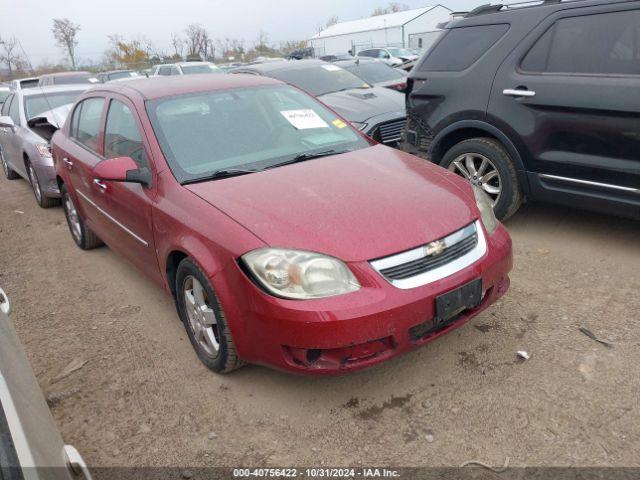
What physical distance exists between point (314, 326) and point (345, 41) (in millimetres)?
58780

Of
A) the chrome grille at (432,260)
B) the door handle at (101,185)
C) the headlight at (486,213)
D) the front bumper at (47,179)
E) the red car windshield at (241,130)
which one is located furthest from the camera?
the front bumper at (47,179)

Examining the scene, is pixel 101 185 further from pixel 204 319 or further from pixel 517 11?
pixel 517 11

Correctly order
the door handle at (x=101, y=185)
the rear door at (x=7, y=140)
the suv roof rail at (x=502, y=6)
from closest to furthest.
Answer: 1. the door handle at (x=101, y=185)
2. the suv roof rail at (x=502, y=6)
3. the rear door at (x=7, y=140)

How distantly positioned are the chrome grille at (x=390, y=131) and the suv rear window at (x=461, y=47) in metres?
1.66

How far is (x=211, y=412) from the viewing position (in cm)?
259

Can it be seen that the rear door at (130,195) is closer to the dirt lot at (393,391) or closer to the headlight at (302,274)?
the dirt lot at (393,391)

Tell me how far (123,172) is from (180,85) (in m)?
0.91

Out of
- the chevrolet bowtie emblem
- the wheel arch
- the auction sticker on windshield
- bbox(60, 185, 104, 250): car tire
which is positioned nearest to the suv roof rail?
the wheel arch

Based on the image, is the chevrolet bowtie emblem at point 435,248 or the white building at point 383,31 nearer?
the chevrolet bowtie emblem at point 435,248

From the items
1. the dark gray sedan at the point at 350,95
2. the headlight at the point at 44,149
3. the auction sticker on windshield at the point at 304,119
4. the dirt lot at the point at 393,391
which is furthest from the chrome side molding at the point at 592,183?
the headlight at the point at 44,149

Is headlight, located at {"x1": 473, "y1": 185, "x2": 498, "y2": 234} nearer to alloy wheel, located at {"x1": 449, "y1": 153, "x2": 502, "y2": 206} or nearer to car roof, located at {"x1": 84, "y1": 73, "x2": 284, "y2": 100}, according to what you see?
alloy wheel, located at {"x1": 449, "y1": 153, "x2": 502, "y2": 206}

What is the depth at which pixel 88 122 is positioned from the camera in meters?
4.17

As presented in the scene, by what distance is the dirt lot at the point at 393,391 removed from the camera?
228 cm

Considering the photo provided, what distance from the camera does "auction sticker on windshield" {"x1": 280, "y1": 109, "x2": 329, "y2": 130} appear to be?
140 inches
